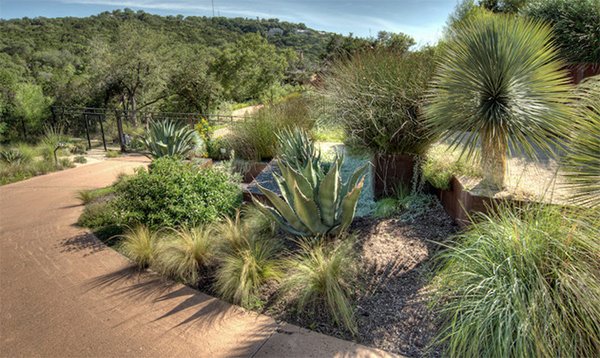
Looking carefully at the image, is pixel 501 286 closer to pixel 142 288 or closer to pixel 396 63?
pixel 142 288

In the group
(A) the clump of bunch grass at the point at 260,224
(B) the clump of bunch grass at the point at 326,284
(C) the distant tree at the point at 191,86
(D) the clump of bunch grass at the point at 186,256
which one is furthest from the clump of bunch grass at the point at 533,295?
(C) the distant tree at the point at 191,86

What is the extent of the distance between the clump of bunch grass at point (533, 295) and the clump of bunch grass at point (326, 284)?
2.54ft

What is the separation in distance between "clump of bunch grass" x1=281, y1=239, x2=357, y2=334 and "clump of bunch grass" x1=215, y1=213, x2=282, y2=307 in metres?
0.23

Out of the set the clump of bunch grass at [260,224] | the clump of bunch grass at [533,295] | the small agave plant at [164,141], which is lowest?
the clump of bunch grass at [260,224]

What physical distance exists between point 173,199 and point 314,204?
175 centimetres

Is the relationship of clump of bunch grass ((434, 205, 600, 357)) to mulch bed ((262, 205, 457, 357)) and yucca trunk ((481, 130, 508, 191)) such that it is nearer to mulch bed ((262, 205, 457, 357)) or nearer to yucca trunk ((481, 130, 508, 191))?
mulch bed ((262, 205, 457, 357))

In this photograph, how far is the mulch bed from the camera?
2350 mm

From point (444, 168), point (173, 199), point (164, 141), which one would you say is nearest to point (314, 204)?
point (173, 199)

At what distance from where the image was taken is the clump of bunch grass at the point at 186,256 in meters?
3.23

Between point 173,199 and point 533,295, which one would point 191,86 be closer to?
point 173,199

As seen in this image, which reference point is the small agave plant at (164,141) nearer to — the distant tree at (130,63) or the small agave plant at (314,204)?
the small agave plant at (314,204)

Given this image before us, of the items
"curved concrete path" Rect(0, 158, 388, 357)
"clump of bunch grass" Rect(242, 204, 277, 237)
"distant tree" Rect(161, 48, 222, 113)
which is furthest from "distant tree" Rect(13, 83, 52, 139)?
"clump of bunch grass" Rect(242, 204, 277, 237)

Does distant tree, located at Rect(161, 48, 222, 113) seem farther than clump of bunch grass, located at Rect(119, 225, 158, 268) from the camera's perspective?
Yes

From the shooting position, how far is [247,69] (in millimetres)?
24328
